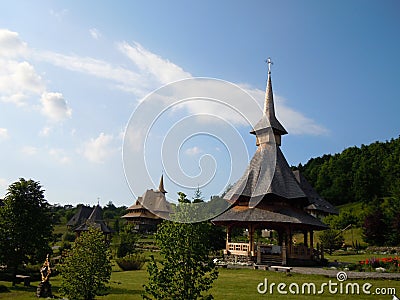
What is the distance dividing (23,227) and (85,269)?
792cm

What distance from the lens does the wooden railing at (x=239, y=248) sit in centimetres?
2667

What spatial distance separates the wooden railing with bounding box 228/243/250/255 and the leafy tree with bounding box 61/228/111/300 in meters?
13.8

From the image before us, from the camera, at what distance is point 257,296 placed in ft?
47.3

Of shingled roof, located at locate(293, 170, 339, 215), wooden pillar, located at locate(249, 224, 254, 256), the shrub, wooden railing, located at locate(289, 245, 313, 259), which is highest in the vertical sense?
shingled roof, located at locate(293, 170, 339, 215)

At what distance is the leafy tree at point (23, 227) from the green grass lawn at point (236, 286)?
1560 millimetres

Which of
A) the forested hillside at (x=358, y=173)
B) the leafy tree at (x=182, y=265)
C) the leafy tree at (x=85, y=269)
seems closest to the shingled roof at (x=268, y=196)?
the leafy tree at (x=85, y=269)

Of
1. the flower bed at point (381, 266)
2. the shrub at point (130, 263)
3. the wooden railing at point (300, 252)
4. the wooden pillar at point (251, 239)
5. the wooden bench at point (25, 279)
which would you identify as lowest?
the wooden bench at point (25, 279)

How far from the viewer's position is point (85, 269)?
14.0 metres

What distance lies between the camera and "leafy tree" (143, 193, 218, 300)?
9.92 m

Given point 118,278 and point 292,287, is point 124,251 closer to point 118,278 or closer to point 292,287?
point 118,278

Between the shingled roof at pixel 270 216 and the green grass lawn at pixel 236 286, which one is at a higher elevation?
the shingled roof at pixel 270 216

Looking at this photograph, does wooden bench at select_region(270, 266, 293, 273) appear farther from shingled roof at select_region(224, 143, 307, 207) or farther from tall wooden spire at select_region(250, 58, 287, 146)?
tall wooden spire at select_region(250, 58, 287, 146)

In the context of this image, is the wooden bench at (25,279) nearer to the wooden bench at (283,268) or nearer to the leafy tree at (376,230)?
the wooden bench at (283,268)

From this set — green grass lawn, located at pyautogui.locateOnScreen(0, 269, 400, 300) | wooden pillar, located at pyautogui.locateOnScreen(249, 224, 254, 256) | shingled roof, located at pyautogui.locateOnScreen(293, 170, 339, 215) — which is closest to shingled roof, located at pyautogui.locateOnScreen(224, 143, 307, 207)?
wooden pillar, located at pyautogui.locateOnScreen(249, 224, 254, 256)
